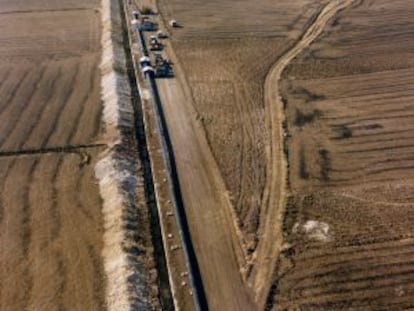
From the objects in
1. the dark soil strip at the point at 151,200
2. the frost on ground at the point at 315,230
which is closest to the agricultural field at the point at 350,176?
the frost on ground at the point at 315,230

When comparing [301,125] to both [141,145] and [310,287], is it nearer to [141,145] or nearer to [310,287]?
[141,145]

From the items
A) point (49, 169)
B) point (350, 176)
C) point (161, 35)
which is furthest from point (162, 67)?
point (350, 176)

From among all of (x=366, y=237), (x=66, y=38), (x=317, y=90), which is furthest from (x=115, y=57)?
(x=366, y=237)

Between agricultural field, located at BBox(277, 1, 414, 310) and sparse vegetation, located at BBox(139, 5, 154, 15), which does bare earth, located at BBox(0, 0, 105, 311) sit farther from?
agricultural field, located at BBox(277, 1, 414, 310)

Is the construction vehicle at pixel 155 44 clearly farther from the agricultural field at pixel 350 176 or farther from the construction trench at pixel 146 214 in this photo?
the agricultural field at pixel 350 176

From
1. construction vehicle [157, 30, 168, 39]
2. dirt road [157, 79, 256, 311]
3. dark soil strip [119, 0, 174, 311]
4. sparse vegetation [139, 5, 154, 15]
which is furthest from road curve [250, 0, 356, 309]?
sparse vegetation [139, 5, 154, 15]

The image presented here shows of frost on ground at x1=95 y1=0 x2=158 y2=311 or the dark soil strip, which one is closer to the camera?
frost on ground at x1=95 y1=0 x2=158 y2=311
